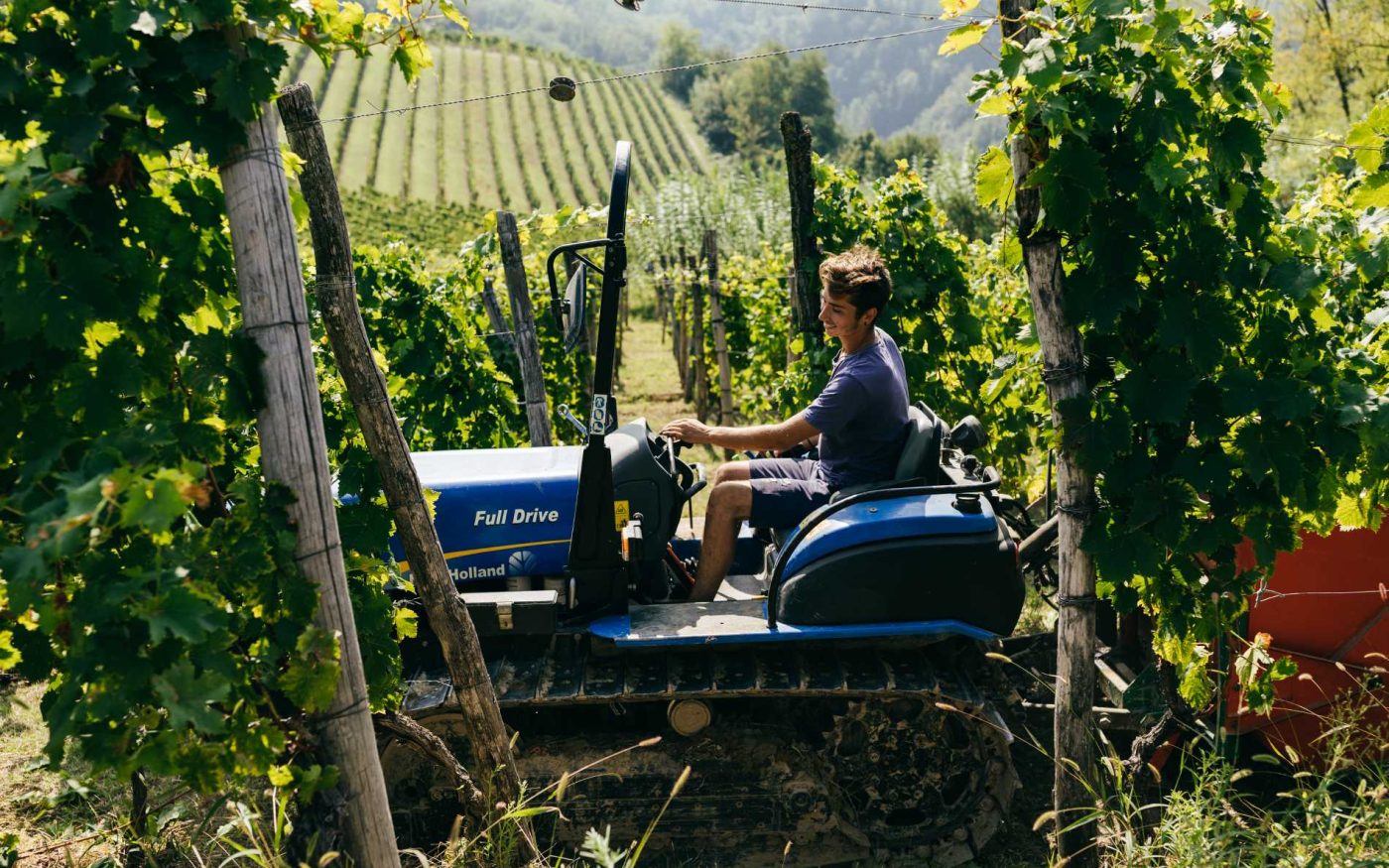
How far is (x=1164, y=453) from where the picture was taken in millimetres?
3441

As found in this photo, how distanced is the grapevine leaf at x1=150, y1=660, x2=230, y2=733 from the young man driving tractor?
89.7 inches

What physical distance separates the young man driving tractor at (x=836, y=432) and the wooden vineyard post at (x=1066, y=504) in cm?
87

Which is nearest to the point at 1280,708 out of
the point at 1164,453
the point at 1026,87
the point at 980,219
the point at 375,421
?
the point at 1164,453

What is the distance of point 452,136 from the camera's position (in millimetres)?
62250

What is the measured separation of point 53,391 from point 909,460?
283 centimetres

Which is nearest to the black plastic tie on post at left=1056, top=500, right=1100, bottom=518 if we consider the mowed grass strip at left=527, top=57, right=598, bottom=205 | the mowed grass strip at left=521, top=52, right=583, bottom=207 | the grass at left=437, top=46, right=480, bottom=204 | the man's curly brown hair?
the man's curly brown hair

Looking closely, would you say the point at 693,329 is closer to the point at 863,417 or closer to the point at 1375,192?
the point at 863,417

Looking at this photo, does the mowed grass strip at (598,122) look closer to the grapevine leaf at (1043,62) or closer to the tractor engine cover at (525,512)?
the tractor engine cover at (525,512)

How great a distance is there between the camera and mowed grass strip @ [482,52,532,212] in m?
54.9

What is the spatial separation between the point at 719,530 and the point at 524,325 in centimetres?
325

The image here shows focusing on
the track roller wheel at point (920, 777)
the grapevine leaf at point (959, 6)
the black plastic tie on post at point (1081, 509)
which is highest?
the grapevine leaf at point (959, 6)

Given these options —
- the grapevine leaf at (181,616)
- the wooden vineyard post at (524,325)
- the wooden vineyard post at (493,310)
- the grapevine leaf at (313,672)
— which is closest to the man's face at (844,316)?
the grapevine leaf at (313,672)

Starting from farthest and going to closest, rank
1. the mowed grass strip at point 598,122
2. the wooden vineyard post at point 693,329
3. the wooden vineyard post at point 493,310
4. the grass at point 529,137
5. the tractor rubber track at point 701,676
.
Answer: the mowed grass strip at point 598,122 < the grass at point 529,137 < the wooden vineyard post at point 693,329 < the wooden vineyard post at point 493,310 < the tractor rubber track at point 701,676

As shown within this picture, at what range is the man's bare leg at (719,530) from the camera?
4.28 metres
